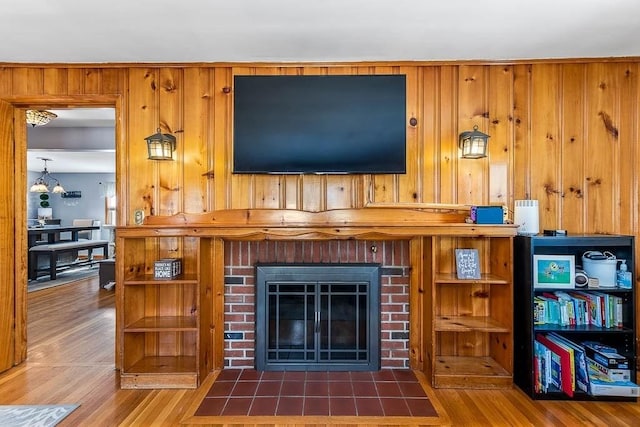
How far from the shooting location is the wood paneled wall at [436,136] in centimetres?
274

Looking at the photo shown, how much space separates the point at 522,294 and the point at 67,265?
761 centimetres

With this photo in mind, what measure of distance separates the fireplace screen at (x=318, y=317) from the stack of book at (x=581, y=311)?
1.10m

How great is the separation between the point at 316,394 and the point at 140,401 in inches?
44.2

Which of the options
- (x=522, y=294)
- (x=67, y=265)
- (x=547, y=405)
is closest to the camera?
(x=547, y=405)

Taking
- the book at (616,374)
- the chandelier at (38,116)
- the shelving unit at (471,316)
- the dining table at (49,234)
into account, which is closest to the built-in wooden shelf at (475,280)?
the shelving unit at (471,316)

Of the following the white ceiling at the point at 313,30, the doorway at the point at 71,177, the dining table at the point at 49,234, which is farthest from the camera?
the dining table at the point at 49,234

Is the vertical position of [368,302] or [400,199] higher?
[400,199]

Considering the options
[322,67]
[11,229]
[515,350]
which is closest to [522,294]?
[515,350]

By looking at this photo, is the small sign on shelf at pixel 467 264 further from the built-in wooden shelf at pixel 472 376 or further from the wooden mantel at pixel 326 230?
the built-in wooden shelf at pixel 472 376

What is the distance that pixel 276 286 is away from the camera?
2.73 meters

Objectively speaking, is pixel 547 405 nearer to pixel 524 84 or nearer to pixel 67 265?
pixel 524 84

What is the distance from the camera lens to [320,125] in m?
2.74

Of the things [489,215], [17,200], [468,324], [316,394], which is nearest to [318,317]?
[316,394]

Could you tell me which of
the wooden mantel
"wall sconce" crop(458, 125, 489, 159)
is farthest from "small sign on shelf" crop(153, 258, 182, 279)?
"wall sconce" crop(458, 125, 489, 159)
